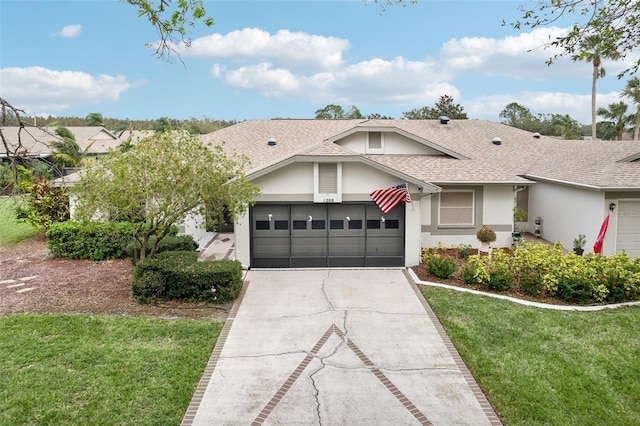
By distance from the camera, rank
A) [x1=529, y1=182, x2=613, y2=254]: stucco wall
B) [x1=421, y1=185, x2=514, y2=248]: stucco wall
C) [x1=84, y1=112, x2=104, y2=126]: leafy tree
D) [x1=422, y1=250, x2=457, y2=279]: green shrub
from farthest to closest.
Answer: [x1=84, y1=112, x2=104, y2=126]: leafy tree, [x1=421, y1=185, x2=514, y2=248]: stucco wall, [x1=529, y1=182, x2=613, y2=254]: stucco wall, [x1=422, y1=250, x2=457, y2=279]: green shrub

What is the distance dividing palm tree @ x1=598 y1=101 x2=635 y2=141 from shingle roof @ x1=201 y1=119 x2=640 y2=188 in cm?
1966

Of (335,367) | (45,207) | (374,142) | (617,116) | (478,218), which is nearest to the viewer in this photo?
(335,367)

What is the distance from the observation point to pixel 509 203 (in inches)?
688

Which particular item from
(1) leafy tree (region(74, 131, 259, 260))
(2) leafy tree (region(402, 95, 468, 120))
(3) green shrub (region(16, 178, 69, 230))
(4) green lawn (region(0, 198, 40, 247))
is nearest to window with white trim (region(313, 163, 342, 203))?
(1) leafy tree (region(74, 131, 259, 260))

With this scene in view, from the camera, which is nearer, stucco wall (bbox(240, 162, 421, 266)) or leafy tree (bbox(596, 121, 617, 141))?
stucco wall (bbox(240, 162, 421, 266))

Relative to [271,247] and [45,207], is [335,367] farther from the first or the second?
[45,207]

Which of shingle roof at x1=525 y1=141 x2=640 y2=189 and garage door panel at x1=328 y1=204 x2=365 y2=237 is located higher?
shingle roof at x1=525 y1=141 x2=640 y2=189

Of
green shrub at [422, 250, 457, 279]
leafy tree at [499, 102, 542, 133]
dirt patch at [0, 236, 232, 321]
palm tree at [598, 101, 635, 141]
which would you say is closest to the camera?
dirt patch at [0, 236, 232, 321]

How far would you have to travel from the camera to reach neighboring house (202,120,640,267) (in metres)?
15.0

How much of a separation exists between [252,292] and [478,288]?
6.02 m

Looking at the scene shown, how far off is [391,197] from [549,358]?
6842mm

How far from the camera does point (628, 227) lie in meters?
16.1

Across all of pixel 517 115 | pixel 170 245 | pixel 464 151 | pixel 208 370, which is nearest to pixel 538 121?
pixel 517 115

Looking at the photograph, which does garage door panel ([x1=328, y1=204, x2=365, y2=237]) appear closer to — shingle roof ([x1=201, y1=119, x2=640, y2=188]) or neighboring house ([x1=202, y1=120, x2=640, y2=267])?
neighboring house ([x1=202, y1=120, x2=640, y2=267])
